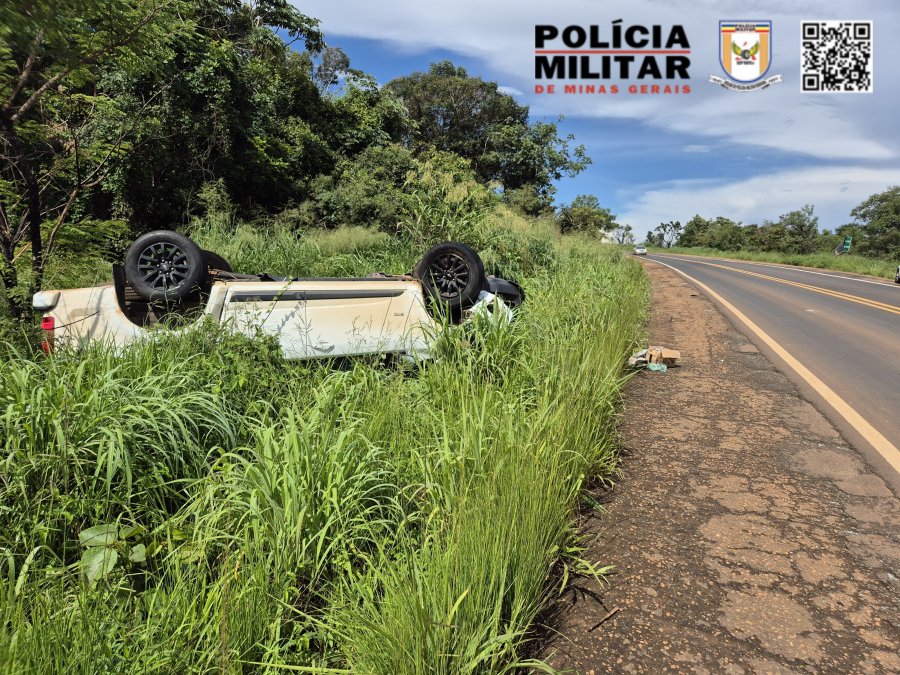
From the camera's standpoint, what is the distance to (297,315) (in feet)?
13.3

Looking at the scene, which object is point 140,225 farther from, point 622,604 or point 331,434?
point 622,604

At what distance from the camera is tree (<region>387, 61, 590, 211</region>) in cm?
2892

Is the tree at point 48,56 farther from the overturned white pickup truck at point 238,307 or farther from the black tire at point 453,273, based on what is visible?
the black tire at point 453,273

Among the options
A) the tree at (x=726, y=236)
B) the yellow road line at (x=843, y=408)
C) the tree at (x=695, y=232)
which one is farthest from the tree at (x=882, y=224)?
the yellow road line at (x=843, y=408)

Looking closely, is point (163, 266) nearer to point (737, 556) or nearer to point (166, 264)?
point (166, 264)

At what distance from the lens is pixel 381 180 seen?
1537 cm

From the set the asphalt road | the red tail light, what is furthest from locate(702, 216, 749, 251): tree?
the red tail light

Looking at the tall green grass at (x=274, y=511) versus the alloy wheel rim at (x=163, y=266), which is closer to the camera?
the tall green grass at (x=274, y=511)

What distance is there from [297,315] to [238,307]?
0.45 m

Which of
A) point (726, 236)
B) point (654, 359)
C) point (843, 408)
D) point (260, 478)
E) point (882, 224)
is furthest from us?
point (726, 236)

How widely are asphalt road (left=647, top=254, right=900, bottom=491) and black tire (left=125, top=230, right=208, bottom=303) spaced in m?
5.35

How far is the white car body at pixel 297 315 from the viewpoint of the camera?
3.73 metres

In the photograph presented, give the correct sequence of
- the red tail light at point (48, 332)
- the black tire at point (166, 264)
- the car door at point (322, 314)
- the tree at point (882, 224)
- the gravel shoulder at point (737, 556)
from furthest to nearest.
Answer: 1. the tree at point (882, 224)
2. the black tire at point (166, 264)
3. the car door at point (322, 314)
4. the red tail light at point (48, 332)
5. the gravel shoulder at point (737, 556)

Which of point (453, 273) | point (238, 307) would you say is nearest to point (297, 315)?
point (238, 307)
